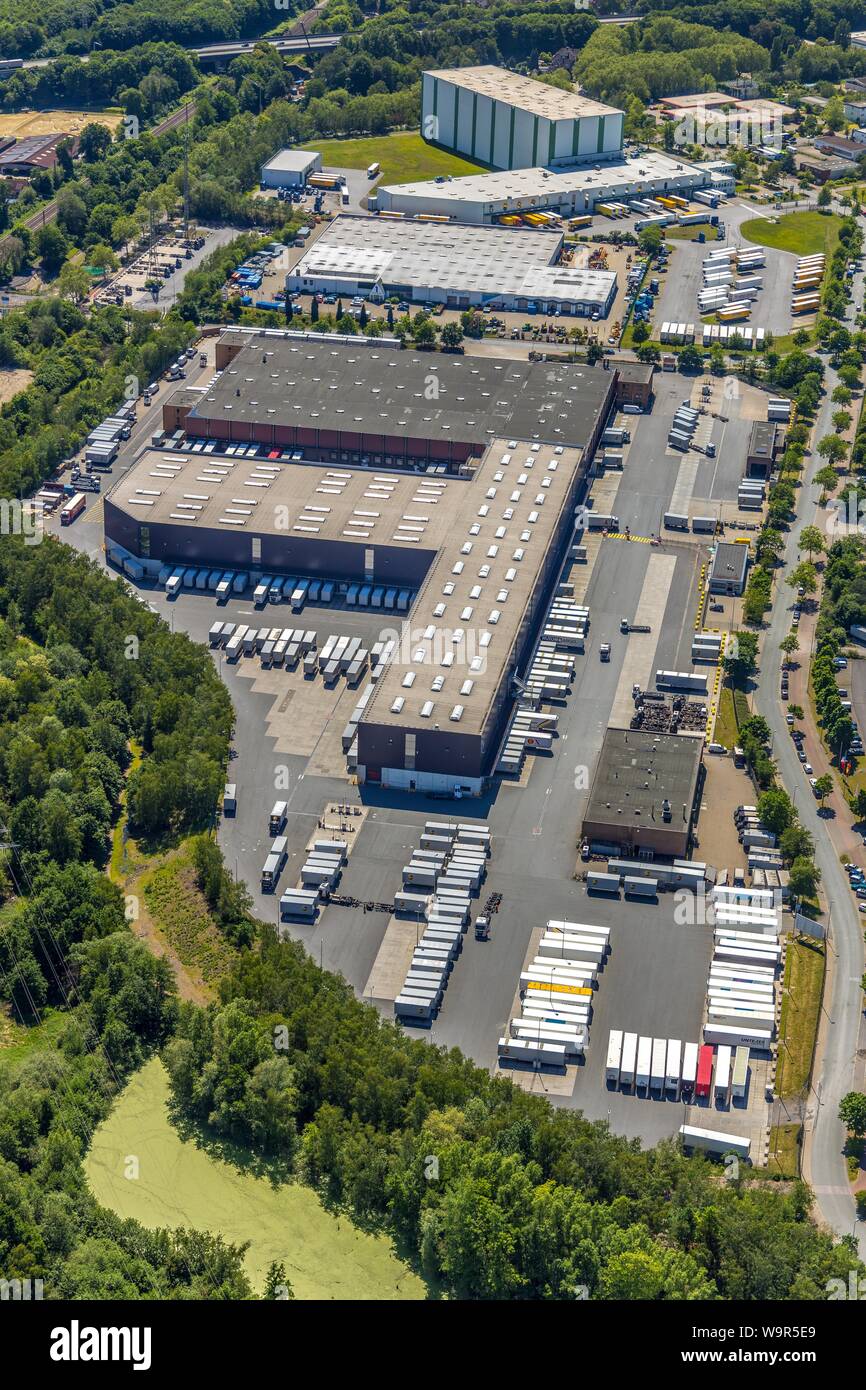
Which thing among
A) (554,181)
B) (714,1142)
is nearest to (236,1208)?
(714,1142)

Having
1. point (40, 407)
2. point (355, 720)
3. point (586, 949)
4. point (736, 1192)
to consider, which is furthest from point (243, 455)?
point (736, 1192)

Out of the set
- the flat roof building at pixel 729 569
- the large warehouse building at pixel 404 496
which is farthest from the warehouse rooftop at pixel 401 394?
the flat roof building at pixel 729 569

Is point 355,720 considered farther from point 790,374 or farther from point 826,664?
point 790,374

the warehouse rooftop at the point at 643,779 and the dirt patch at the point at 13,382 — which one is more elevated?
the warehouse rooftop at the point at 643,779

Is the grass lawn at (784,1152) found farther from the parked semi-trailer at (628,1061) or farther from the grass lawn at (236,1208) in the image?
the grass lawn at (236,1208)

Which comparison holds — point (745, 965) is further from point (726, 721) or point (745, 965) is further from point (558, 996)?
point (726, 721)
